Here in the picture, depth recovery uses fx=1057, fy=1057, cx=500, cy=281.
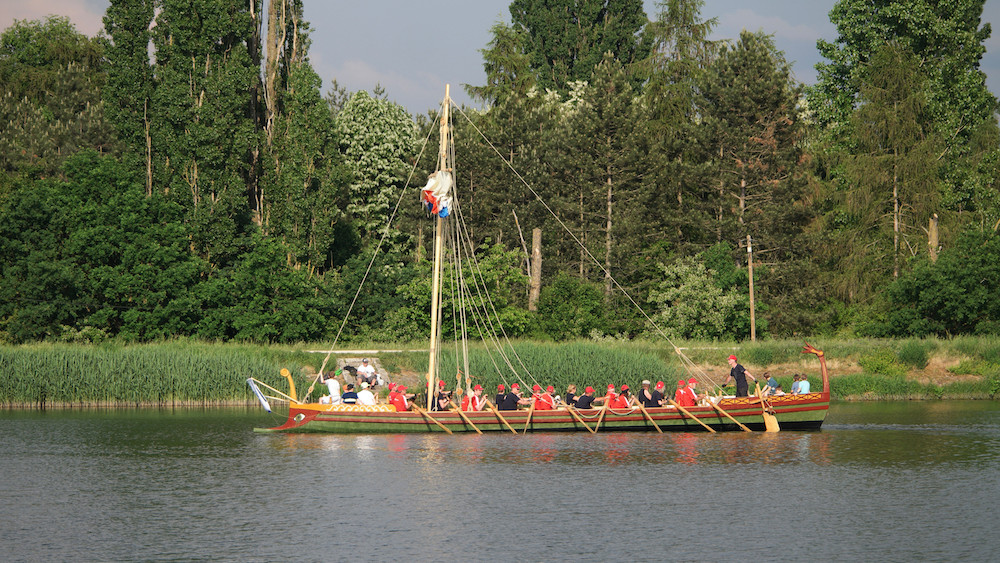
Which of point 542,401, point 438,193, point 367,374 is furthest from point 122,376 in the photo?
point 542,401

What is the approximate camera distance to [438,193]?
38875 mm

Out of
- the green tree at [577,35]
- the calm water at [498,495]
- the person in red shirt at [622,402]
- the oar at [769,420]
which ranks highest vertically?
the green tree at [577,35]

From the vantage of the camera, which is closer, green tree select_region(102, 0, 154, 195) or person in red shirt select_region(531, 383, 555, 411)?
person in red shirt select_region(531, 383, 555, 411)

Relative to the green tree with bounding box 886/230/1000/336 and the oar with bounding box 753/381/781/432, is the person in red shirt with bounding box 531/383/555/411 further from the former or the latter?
the green tree with bounding box 886/230/1000/336

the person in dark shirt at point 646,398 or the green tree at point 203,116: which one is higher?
the green tree at point 203,116

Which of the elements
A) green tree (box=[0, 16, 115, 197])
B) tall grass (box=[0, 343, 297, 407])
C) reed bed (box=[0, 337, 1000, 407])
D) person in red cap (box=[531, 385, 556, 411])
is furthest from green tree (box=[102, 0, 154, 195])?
person in red cap (box=[531, 385, 556, 411])

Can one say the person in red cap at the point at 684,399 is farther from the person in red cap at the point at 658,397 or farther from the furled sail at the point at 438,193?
the furled sail at the point at 438,193

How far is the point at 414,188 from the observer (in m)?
69.8

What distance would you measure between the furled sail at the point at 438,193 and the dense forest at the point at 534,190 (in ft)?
80.8

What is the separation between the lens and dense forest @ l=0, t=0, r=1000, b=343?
196 feet

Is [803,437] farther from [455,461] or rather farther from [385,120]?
[385,120]

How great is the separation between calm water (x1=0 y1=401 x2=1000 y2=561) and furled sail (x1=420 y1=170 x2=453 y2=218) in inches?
330

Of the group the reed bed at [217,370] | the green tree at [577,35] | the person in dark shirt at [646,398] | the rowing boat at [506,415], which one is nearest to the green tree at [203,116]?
the reed bed at [217,370]

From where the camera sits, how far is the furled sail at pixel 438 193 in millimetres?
38844
